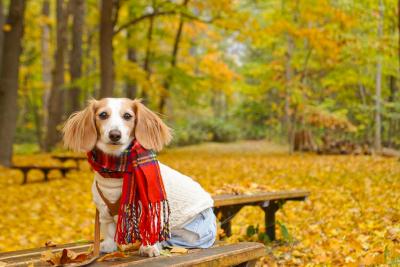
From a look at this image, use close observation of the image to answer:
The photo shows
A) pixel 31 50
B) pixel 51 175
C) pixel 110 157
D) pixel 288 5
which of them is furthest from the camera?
pixel 31 50

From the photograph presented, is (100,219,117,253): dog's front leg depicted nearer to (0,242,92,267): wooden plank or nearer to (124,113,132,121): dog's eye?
(0,242,92,267): wooden plank

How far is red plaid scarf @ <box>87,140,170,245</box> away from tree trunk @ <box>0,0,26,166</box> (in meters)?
11.3

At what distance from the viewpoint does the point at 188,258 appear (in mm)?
2834

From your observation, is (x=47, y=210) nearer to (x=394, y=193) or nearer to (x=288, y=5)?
(x=394, y=193)

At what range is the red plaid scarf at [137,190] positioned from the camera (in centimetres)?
278

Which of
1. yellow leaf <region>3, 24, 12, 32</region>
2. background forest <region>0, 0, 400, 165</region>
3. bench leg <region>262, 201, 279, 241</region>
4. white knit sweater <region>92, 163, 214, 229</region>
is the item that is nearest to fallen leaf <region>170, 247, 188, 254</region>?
white knit sweater <region>92, 163, 214, 229</region>

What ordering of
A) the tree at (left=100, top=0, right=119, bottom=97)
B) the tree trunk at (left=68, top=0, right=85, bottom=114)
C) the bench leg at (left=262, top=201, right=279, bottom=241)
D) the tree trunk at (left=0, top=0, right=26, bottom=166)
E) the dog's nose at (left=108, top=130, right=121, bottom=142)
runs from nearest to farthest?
the dog's nose at (left=108, top=130, right=121, bottom=142) → the bench leg at (left=262, top=201, right=279, bottom=241) → the tree trunk at (left=0, top=0, right=26, bottom=166) → the tree at (left=100, top=0, right=119, bottom=97) → the tree trunk at (left=68, top=0, right=85, bottom=114)

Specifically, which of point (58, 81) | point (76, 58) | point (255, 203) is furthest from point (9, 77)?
point (255, 203)

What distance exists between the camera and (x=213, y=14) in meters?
17.1

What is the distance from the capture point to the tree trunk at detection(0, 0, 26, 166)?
13156mm

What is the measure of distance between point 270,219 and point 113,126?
3.72 meters

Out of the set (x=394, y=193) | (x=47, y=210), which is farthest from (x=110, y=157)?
(x=394, y=193)

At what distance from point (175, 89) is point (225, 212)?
17.9 m

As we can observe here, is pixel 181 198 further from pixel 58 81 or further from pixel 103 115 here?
pixel 58 81
